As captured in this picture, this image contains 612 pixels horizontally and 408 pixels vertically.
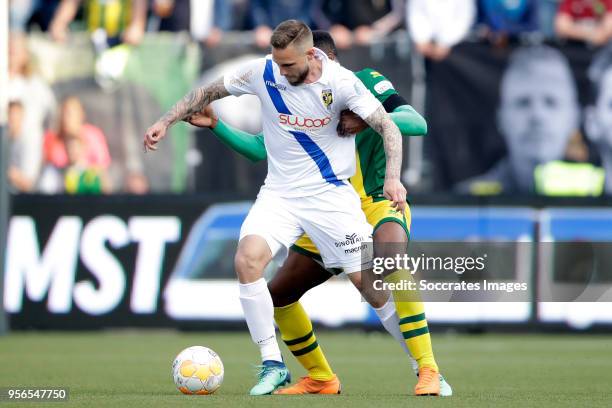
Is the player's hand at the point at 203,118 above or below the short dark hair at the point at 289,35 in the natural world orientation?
below

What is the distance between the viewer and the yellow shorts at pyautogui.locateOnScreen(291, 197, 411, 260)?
8.10 metres

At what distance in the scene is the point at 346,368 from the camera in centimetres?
1052

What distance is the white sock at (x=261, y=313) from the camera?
7.72 meters

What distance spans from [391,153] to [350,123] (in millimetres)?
500

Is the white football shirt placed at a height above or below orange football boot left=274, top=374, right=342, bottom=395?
above

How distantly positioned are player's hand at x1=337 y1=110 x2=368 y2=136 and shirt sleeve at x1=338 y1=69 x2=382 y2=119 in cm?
11

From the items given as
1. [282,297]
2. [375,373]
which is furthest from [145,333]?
[282,297]

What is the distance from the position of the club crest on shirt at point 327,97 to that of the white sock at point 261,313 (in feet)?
3.69

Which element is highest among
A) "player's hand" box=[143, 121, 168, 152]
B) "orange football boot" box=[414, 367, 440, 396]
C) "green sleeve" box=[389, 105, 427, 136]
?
"green sleeve" box=[389, 105, 427, 136]

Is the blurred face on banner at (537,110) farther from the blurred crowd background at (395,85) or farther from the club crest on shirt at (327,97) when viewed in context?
→ the club crest on shirt at (327,97)

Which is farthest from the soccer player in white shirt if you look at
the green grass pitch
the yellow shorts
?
the green grass pitch

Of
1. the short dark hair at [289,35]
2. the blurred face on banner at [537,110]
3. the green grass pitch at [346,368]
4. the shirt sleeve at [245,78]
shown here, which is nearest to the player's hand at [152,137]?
the shirt sleeve at [245,78]

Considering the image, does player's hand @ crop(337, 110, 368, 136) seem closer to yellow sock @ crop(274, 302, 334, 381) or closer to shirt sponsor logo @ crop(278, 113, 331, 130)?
shirt sponsor logo @ crop(278, 113, 331, 130)

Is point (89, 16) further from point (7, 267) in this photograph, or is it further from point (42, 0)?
point (7, 267)
